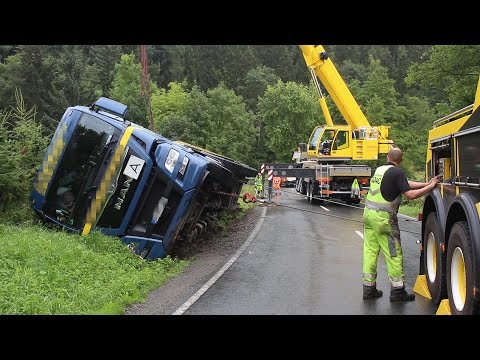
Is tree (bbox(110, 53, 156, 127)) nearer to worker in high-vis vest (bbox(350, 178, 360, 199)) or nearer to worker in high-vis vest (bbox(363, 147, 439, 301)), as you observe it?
worker in high-vis vest (bbox(350, 178, 360, 199))

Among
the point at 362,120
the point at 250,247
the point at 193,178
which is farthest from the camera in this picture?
the point at 362,120

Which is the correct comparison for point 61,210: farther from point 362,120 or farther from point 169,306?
point 362,120

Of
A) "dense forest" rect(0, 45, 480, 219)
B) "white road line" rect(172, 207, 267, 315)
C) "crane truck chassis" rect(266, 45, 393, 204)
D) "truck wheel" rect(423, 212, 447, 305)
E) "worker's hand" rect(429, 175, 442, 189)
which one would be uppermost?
"dense forest" rect(0, 45, 480, 219)

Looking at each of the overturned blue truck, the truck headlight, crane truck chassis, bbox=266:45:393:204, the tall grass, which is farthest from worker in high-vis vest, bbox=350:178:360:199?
the truck headlight

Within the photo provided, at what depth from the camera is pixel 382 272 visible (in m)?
7.92

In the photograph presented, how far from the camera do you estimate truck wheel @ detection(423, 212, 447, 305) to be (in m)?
5.52

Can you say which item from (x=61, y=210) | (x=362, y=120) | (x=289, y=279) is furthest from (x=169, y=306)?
(x=362, y=120)

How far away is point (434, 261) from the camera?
614 centimetres

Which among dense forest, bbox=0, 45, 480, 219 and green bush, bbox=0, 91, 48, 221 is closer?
green bush, bbox=0, 91, 48, 221

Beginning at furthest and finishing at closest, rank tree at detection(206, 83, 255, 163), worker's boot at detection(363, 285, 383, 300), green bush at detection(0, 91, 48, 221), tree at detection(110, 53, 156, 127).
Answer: tree at detection(110, 53, 156, 127) < tree at detection(206, 83, 255, 163) < green bush at detection(0, 91, 48, 221) < worker's boot at detection(363, 285, 383, 300)

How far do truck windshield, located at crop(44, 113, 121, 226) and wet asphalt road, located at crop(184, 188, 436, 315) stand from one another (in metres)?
2.87

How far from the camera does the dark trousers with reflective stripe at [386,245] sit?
603cm

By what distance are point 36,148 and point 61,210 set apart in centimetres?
333

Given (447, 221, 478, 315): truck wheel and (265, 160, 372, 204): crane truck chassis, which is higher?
(265, 160, 372, 204): crane truck chassis
